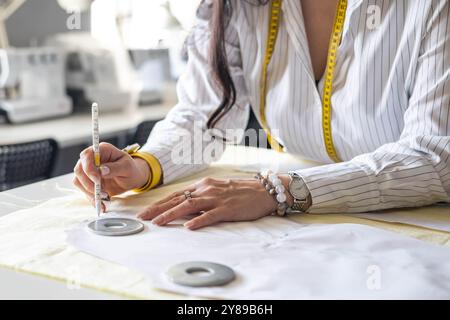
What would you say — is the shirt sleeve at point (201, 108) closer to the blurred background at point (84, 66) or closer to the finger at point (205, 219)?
the finger at point (205, 219)

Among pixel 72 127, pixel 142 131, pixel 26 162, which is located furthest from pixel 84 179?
pixel 72 127

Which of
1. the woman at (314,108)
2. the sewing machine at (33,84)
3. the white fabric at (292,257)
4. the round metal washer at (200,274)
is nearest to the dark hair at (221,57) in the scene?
the woman at (314,108)

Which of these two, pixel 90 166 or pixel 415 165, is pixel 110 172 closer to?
pixel 90 166

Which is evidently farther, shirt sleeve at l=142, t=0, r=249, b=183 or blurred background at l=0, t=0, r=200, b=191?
blurred background at l=0, t=0, r=200, b=191

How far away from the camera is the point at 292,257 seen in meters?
1.00

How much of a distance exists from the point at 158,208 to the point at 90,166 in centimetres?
19

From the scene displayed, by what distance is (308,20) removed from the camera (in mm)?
1611

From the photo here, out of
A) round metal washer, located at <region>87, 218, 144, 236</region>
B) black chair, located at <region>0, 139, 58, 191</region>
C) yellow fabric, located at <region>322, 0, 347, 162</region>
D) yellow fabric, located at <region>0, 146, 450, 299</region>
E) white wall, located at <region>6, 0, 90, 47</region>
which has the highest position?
white wall, located at <region>6, 0, 90, 47</region>

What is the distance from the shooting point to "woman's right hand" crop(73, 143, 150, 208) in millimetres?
1322

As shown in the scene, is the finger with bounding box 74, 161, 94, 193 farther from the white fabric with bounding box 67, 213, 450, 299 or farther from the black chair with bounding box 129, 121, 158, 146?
the black chair with bounding box 129, 121, 158, 146

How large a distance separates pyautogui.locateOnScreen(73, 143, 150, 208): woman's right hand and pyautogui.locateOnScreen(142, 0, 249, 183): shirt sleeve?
18 cm

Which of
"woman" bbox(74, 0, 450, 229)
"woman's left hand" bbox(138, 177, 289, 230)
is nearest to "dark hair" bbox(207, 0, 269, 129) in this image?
"woman" bbox(74, 0, 450, 229)

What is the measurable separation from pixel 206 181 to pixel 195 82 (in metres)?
0.50
